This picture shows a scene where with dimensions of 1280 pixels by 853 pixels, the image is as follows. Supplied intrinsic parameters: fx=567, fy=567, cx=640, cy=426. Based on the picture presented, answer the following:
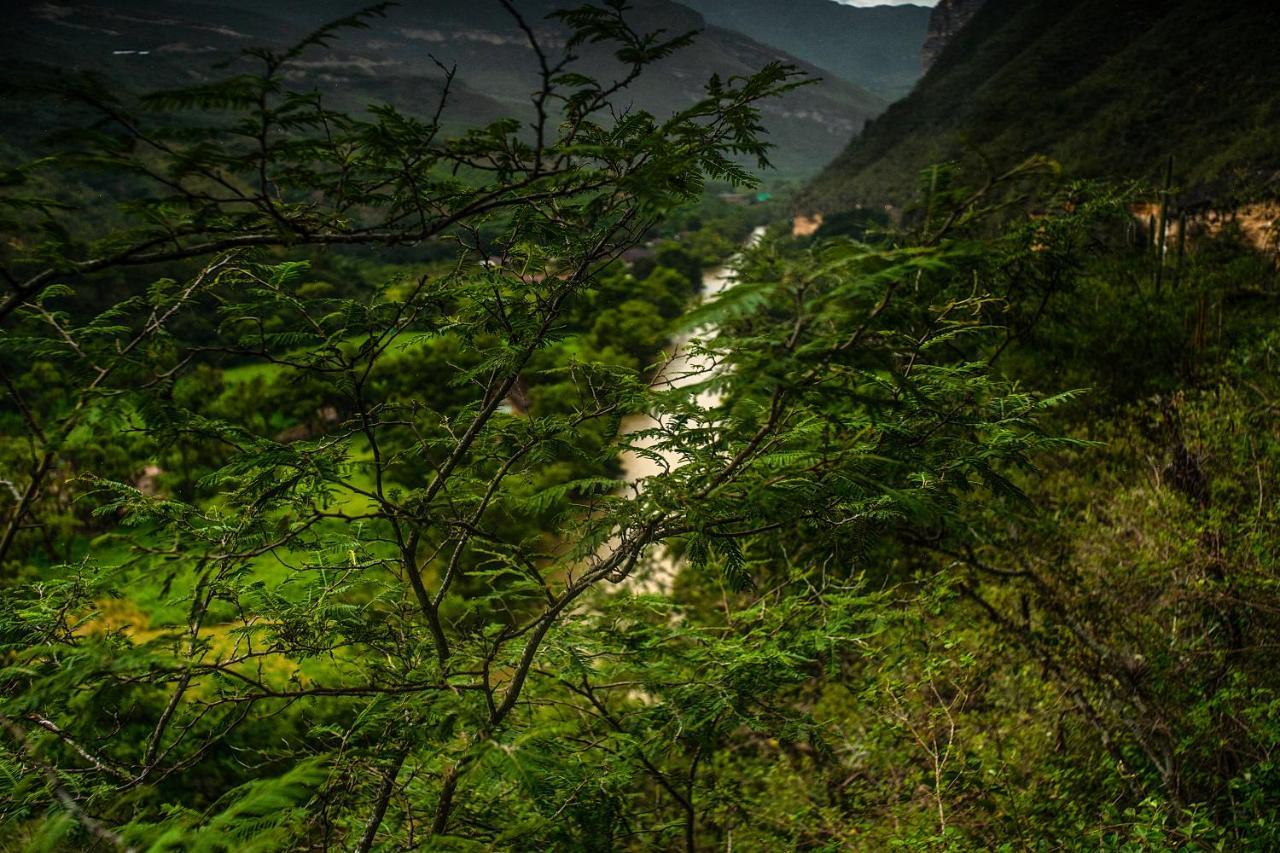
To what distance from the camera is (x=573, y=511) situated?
2592 millimetres

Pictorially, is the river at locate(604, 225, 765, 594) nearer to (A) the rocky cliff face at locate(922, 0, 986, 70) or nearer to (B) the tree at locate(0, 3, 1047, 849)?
(B) the tree at locate(0, 3, 1047, 849)

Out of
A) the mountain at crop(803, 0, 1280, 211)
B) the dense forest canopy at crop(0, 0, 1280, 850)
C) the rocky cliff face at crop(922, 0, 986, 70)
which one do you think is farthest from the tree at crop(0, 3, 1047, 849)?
the rocky cliff face at crop(922, 0, 986, 70)

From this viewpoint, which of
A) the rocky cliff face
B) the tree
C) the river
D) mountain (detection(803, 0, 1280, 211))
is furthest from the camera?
the rocky cliff face

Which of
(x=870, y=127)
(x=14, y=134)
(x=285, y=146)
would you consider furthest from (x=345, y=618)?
(x=870, y=127)

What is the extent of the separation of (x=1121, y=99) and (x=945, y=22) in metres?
140

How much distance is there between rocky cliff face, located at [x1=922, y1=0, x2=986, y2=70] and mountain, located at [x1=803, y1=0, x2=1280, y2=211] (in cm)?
9784

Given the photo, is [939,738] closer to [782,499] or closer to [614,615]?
[614,615]

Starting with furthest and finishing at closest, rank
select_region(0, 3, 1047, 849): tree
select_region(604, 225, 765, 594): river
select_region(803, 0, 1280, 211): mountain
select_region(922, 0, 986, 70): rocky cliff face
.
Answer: select_region(922, 0, 986, 70): rocky cliff face < select_region(803, 0, 1280, 211): mountain < select_region(604, 225, 765, 594): river < select_region(0, 3, 1047, 849): tree

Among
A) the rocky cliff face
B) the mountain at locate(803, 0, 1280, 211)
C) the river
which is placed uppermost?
the rocky cliff face

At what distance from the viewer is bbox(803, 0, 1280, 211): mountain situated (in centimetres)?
2122

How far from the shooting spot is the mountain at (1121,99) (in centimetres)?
2122

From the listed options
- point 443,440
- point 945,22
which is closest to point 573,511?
point 443,440

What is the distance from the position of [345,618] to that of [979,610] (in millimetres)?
7081

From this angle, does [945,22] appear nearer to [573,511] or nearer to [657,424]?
[657,424]
